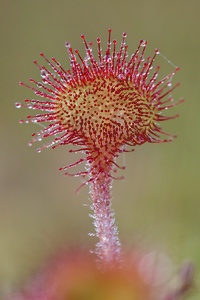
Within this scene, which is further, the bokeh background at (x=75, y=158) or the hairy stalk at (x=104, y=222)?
the bokeh background at (x=75, y=158)

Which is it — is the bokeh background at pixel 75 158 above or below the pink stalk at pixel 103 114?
above

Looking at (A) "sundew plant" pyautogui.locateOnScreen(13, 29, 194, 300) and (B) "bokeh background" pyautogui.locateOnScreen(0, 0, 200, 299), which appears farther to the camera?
(B) "bokeh background" pyautogui.locateOnScreen(0, 0, 200, 299)

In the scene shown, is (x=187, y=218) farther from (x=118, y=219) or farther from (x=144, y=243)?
(x=144, y=243)

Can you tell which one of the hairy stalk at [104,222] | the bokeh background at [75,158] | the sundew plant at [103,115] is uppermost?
the bokeh background at [75,158]

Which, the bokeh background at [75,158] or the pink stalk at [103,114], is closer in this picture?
the pink stalk at [103,114]

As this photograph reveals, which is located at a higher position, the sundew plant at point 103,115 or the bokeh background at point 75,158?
the bokeh background at point 75,158

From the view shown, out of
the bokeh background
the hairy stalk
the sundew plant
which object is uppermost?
the bokeh background
